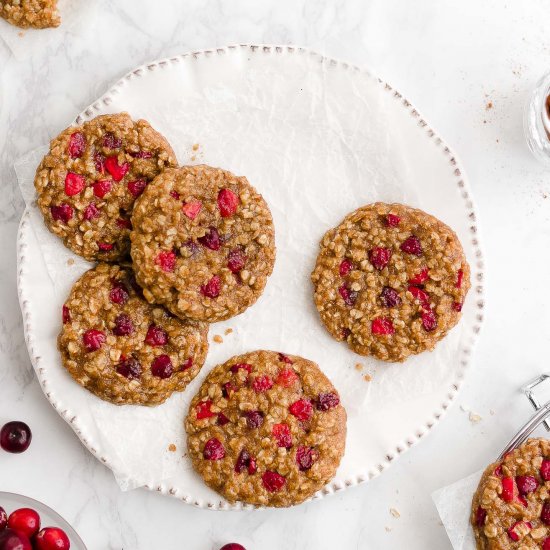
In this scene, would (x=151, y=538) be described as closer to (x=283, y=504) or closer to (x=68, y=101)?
(x=283, y=504)

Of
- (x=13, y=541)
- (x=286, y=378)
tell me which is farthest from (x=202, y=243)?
(x=13, y=541)

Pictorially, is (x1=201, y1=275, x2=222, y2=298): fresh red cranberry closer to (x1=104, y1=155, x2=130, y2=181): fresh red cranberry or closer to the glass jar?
(x1=104, y1=155, x2=130, y2=181): fresh red cranberry

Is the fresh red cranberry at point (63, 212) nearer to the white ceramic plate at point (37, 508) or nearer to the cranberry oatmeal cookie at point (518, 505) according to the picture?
the white ceramic plate at point (37, 508)

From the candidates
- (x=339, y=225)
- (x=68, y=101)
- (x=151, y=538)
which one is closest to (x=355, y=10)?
(x=339, y=225)

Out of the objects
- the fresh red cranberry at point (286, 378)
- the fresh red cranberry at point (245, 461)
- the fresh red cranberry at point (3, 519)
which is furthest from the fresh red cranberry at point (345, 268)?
the fresh red cranberry at point (3, 519)

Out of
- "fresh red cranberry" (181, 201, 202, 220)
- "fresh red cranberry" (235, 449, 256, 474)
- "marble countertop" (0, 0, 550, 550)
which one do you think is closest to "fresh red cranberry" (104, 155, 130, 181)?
"fresh red cranberry" (181, 201, 202, 220)

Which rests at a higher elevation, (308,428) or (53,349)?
(308,428)
